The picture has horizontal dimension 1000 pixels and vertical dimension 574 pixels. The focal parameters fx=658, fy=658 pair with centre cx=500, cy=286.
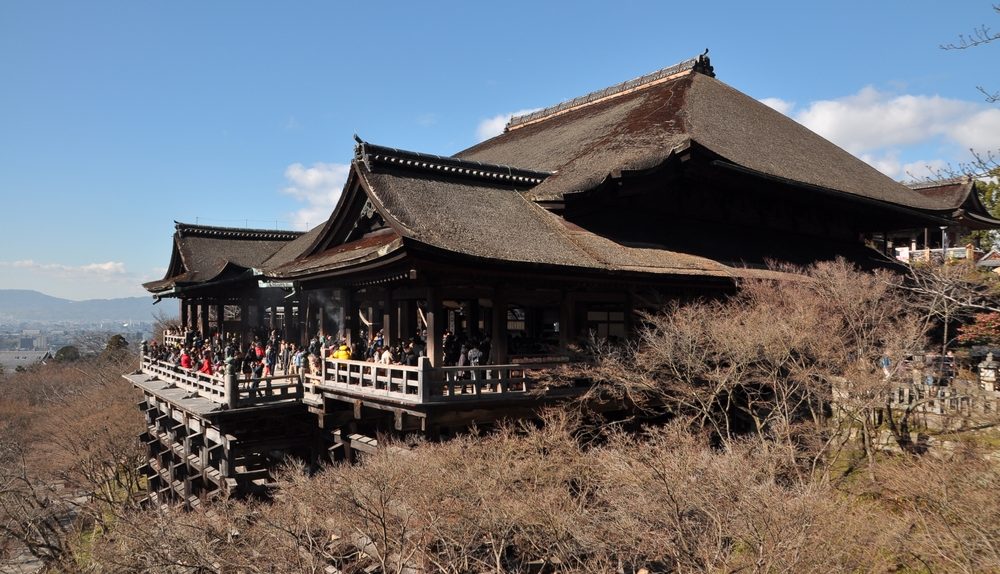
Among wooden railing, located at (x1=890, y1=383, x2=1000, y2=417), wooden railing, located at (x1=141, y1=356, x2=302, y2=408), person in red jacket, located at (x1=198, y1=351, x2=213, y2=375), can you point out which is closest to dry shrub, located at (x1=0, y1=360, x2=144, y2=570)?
person in red jacket, located at (x1=198, y1=351, x2=213, y2=375)

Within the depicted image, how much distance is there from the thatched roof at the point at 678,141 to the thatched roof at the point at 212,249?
11.2 meters

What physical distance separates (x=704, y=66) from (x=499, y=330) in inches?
737

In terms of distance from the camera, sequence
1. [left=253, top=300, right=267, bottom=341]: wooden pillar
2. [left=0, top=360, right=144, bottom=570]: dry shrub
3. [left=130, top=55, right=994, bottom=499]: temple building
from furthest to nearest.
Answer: [left=253, top=300, right=267, bottom=341]: wooden pillar
[left=0, top=360, right=144, bottom=570]: dry shrub
[left=130, top=55, right=994, bottom=499]: temple building

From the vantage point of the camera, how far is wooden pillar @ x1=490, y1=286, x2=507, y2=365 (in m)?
13.7

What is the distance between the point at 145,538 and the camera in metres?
11.8

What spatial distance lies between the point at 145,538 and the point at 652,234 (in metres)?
13.3

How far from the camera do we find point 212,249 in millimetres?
30969

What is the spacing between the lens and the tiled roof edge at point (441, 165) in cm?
1495

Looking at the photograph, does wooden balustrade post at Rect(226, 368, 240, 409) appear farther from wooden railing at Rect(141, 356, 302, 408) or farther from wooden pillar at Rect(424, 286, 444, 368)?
wooden pillar at Rect(424, 286, 444, 368)

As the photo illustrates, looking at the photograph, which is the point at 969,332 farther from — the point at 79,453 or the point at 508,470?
the point at 79,453

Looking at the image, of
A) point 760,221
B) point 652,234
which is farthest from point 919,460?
point 760,221

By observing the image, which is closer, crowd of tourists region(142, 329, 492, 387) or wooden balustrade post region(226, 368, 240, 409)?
crowd of tourists region(142, 329, 492, 387)

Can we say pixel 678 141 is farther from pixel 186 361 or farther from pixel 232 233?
pixel 232 233

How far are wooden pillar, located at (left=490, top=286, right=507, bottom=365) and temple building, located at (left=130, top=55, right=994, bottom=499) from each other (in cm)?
3
